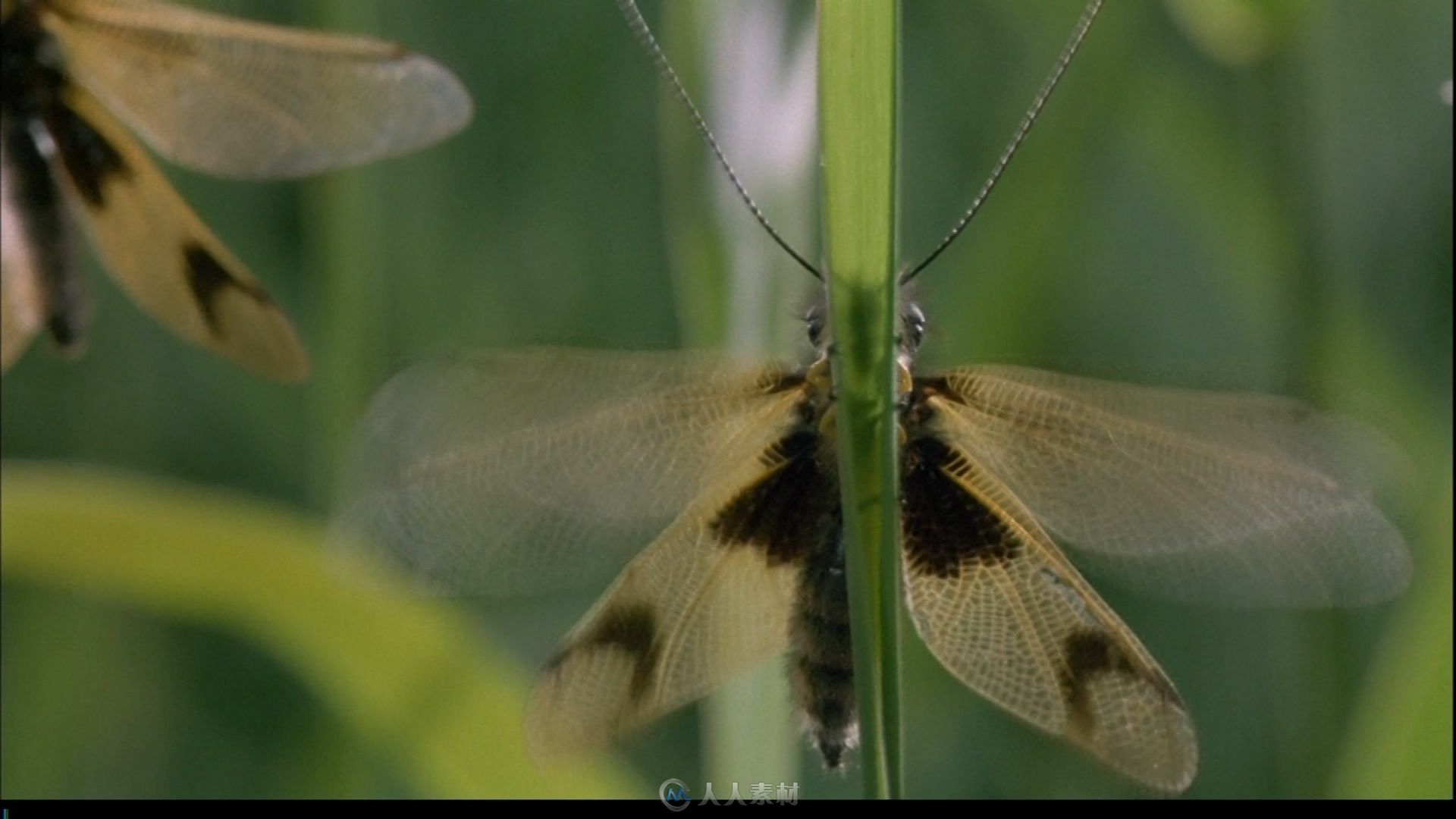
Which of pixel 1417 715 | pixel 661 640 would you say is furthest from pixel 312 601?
pixel 1417 715

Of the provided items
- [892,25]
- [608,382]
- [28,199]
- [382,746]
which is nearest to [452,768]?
[382,746]

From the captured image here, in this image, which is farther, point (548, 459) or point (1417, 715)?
point (1417, 715)

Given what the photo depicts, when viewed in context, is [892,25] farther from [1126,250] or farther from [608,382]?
[1126,250]

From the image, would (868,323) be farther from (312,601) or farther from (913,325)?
(312,601)

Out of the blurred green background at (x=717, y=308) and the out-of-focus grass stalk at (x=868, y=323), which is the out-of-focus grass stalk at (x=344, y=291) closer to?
the blurred green background at (x=717, y=308)

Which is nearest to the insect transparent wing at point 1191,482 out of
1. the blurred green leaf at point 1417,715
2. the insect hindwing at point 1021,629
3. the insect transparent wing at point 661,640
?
the insect hindwing at point 1021,629

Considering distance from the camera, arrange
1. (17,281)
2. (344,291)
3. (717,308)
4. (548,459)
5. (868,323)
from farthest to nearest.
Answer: (344,291), (717,308), (548,459), (17,281), (868,323)
